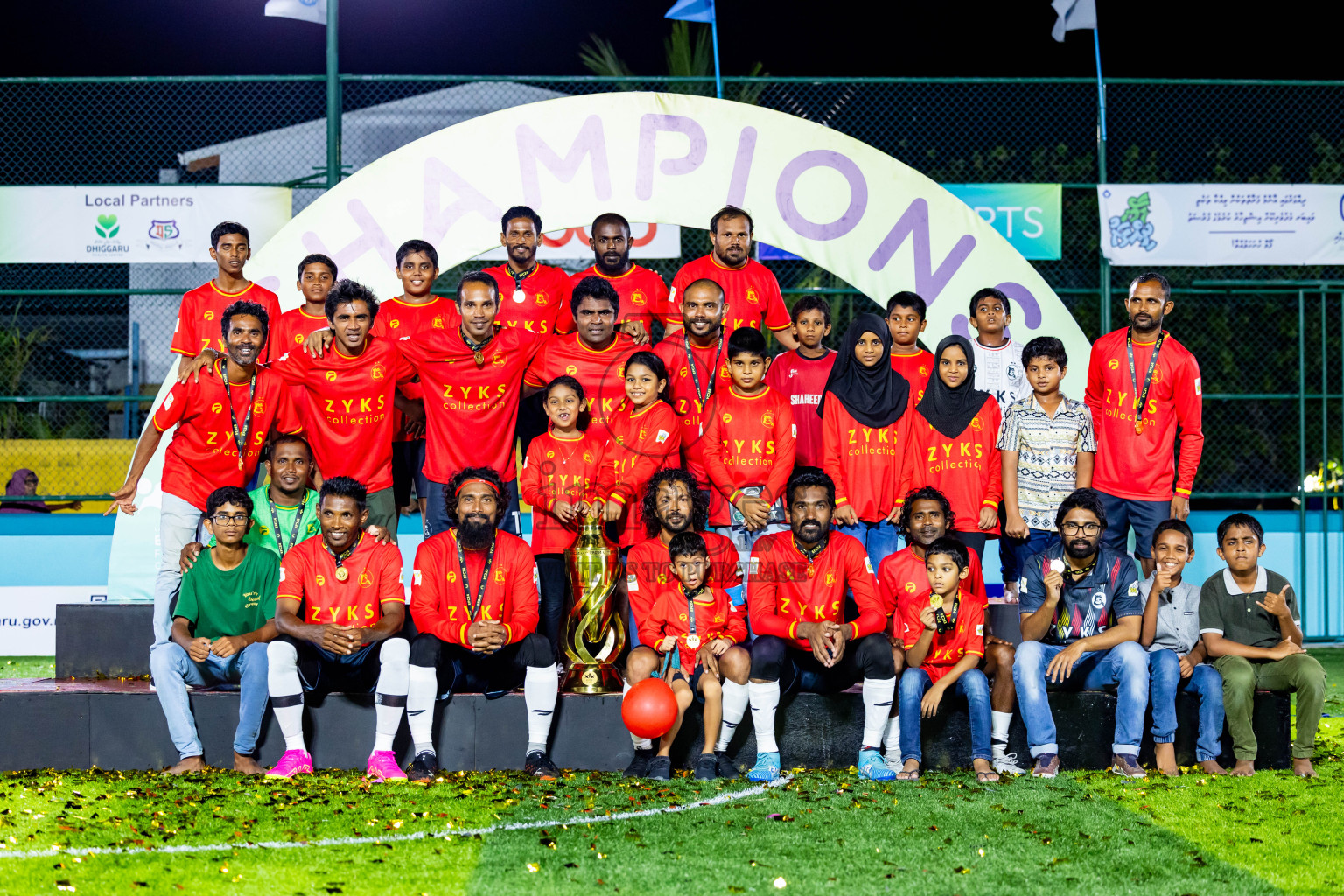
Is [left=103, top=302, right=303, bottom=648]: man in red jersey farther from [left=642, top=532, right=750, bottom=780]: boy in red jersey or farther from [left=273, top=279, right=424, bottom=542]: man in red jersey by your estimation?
[left=642, top=532, right=750, bottom=780]: boy in red jersey

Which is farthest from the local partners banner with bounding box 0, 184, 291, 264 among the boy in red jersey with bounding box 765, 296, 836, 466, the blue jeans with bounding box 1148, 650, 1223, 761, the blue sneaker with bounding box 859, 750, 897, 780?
the blue jeans with bounding box 1148, 650, 1223, 761

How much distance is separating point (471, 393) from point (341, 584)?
4.24 feet

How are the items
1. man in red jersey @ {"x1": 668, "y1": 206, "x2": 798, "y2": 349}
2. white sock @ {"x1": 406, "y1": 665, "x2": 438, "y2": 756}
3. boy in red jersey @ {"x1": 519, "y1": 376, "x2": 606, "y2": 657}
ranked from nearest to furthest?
white sock @ {"x1": 406, "y1": 665, "x2": 438, "y2": 756} → boy in red jersey @ {"x1": 519, "y1": 376, "x2": 606, "y2": 657} → man in red jersey @ {"x1": 668, "y1": 206, "x2": 798, "y2": 349}

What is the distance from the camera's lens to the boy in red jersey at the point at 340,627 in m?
5.43

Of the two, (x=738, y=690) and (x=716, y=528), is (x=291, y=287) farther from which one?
(x=738, y=690)

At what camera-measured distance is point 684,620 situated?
5.66 m

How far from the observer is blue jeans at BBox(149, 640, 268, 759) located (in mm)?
5484

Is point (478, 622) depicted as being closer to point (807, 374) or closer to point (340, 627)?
point (340, 627)

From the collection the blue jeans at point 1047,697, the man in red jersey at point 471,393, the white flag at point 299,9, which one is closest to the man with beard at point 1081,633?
the blue jeans at point 1047,697

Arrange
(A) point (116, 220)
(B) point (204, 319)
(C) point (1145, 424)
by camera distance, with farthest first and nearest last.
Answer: (A) point (116, 220) → (B) point (204, 319) → (C) point (1145, 424)

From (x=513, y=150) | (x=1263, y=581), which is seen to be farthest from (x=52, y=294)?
(x=1263, y=581)

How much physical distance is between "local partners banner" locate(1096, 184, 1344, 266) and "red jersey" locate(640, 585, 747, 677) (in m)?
5.81

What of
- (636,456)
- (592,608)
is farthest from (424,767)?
(636,456)

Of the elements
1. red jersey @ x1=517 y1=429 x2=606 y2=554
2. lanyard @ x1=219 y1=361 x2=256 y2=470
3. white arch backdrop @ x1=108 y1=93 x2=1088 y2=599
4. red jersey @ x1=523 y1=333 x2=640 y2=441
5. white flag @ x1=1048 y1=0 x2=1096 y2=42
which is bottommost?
red jersey @ x1=517 y1=429 x2=606 y2=554
